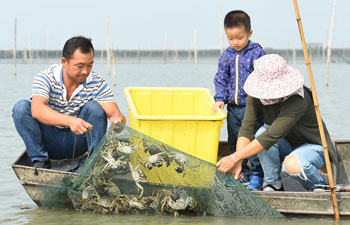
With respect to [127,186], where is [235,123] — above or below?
above

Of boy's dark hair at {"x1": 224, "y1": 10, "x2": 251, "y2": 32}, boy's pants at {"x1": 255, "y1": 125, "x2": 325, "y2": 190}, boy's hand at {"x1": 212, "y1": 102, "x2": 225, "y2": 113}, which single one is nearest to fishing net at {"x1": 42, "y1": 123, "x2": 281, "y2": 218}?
boy's pants at {"x1": 255, "y1": 125, "x2": 325, "y2": 190}

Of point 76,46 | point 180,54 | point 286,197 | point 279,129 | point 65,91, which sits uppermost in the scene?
point 76,46

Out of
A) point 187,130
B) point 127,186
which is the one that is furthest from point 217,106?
point 127,186

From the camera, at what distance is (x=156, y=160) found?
5.15m

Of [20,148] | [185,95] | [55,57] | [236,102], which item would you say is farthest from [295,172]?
[55,57]

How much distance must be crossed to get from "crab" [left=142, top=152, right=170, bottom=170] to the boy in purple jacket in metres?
0.84

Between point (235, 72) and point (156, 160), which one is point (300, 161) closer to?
point (156, 160)

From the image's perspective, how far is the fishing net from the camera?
514cm

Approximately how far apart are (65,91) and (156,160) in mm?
1096

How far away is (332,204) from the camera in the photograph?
17.0ft

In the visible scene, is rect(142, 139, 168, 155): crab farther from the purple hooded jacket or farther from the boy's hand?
the purple hooded jacket

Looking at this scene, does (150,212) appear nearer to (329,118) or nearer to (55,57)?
(329,118)

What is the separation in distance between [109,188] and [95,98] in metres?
0.92

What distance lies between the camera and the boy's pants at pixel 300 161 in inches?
205
